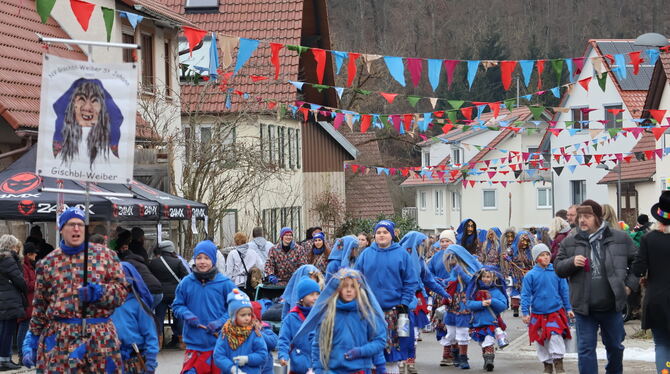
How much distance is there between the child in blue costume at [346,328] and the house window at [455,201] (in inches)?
2727

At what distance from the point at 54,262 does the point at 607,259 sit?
5.38 metres

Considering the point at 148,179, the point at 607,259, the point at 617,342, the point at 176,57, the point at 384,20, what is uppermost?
the point at 384,20

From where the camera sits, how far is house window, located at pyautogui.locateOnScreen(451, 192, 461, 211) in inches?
3115

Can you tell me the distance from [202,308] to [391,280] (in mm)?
2753

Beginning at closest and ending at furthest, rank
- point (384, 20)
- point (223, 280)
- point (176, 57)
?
1. point (223, 280)
2. point (176, 57)
3. point (384, 20)

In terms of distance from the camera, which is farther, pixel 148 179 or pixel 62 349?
pixel 148 179

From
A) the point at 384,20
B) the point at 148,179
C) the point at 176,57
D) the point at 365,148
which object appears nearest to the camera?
the point at 148,179

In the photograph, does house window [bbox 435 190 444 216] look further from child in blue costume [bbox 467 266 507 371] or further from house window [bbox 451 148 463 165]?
child in blue costume [bbox 467 266 507 371]

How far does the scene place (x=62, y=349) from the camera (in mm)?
9008

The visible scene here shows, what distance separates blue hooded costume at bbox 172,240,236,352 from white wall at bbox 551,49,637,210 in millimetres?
42752

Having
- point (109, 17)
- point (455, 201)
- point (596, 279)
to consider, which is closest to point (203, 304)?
point (596, 279)

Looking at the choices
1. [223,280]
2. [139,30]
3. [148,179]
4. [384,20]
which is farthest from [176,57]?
[384,20]

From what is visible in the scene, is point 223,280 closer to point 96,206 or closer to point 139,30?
point 96,206

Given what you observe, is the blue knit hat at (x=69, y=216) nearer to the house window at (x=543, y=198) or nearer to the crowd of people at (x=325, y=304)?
the crowd of people at (x=325, y=304)
